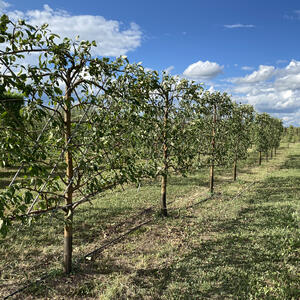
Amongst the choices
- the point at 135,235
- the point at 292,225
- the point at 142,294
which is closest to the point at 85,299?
the point at 142,294

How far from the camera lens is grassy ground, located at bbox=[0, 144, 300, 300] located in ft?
19.8

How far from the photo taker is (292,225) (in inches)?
385

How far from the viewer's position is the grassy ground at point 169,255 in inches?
237

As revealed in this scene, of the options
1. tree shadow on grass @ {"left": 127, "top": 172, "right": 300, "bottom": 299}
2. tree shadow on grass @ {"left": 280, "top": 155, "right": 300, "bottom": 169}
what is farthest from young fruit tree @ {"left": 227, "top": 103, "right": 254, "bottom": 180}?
tree shadow on grass @ {"left": 280, "top": 155, "right": 300, "bottom": 169}

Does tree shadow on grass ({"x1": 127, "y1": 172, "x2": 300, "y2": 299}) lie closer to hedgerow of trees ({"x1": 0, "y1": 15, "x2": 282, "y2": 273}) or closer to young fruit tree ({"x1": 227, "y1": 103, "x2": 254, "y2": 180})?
hedgerow of trees ({"x1": 0, "y1": 15, "x2": 282, "y2": 273})

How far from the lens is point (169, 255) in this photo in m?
7.81

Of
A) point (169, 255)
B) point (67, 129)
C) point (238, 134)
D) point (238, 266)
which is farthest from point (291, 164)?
point (67, 129)

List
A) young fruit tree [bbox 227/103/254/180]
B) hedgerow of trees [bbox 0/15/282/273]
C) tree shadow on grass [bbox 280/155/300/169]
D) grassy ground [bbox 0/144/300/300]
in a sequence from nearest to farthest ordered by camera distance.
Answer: hedgerow of trees [bbox 0/15/282/273]
grassy ground [bbox 0/144/300/300]
young fruit tree [bbox 227/103/254/180]
tree shadow on grass [bbox 280/155/300/169]

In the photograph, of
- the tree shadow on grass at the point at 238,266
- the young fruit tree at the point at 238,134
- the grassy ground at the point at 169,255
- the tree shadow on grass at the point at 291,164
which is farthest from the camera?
the tree shadow on grass at the point at 291,164

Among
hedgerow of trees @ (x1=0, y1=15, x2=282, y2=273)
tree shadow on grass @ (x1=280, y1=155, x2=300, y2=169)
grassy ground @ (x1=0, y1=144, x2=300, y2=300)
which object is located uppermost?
hedgerow of trees @ (x1=0, y1=15, x2=282, y2=273)

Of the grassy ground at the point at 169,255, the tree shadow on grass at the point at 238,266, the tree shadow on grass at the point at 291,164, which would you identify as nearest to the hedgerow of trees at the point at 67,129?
the grassy ground at the point at 169,255

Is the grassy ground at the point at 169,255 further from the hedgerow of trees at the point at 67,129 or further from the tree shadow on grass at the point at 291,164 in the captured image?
the tree shadow on grass at the point at 291,164

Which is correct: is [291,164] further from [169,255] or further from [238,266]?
[169,255]

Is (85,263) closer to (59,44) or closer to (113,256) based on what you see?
(113,256)
